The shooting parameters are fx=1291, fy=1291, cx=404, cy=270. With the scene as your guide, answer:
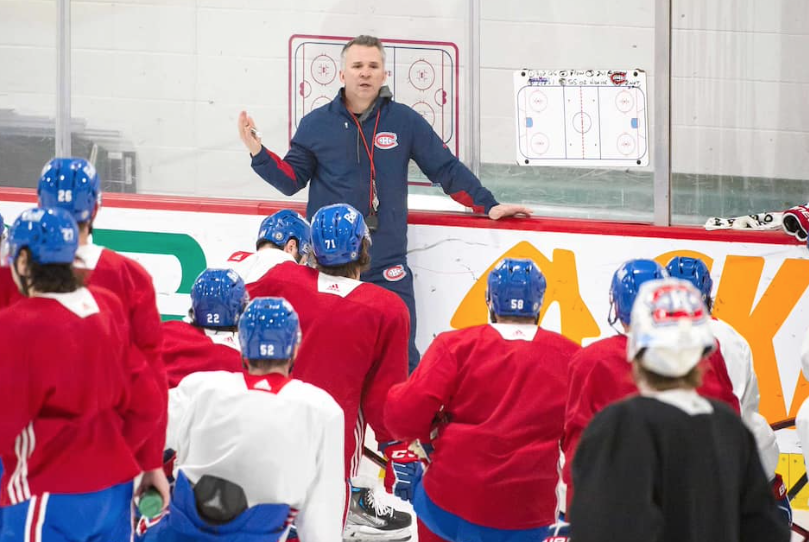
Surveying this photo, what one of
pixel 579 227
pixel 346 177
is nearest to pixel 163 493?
pixel 346 177

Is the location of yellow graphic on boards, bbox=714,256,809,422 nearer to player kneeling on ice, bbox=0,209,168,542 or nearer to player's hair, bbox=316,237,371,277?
player's hair, bbox=316,237,371,277

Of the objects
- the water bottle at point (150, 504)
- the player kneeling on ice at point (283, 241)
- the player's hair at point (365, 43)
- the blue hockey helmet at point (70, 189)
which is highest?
the player's hair at point (365, 43)

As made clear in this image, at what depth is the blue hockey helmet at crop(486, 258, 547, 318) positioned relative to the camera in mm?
3613

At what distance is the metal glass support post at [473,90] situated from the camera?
5.72 metres

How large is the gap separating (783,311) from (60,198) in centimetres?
340

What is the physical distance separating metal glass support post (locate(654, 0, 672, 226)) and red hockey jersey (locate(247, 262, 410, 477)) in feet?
6.87

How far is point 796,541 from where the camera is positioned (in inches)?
181

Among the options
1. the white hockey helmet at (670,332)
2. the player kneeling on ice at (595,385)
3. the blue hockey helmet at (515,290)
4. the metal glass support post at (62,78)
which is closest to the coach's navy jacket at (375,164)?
the metal glass support post at (62,78)

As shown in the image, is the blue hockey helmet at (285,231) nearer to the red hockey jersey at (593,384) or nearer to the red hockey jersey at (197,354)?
the red hockey jersey at (197,354)

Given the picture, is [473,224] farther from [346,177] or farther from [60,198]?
[60,198]

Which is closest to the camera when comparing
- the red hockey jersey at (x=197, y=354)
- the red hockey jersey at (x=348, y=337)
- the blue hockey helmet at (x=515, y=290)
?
the blue hockey helmet at (x=515, y=290)

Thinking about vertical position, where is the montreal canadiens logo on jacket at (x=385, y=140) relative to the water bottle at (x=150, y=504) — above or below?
above

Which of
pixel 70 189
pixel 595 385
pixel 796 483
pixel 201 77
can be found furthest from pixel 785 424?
pixel 70 189

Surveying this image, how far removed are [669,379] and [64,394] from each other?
1298mm
